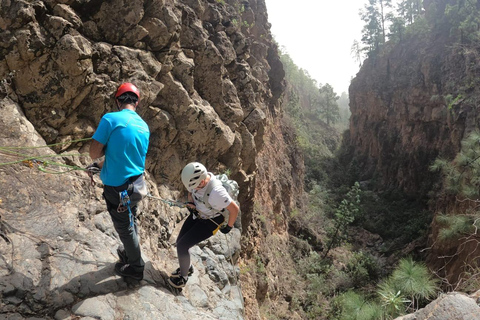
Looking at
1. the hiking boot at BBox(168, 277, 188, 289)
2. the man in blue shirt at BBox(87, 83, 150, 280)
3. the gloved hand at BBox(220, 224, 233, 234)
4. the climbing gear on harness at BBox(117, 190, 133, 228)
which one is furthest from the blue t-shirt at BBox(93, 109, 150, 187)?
the hiking boot at BBox(168, 277, 188, 289)

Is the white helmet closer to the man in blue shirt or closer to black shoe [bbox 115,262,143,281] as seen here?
the man in blue shirt

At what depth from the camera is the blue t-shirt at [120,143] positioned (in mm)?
3053

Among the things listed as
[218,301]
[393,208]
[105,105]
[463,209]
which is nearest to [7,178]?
[105,105]

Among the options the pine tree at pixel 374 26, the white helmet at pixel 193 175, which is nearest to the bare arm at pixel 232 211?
the white helmet at pixel 193 175

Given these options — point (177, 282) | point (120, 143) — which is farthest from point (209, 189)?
point (177, 282)

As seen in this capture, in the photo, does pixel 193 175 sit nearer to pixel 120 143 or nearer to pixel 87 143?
pixel 120 143

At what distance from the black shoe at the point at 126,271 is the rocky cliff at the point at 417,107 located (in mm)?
15145

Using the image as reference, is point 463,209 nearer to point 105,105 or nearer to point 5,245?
point 105,105

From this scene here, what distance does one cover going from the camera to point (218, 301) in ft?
15.6

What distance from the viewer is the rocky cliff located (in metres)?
20.4

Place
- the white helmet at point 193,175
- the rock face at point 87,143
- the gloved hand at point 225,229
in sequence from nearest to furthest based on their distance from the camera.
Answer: the rock face at point 87,143, the white helmet at point 193,175, the gloved hand at point 225,229

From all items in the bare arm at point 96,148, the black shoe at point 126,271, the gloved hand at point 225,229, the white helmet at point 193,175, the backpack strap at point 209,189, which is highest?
the bare arm at point 96,148

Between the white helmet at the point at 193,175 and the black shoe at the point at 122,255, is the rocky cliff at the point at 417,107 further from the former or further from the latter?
the black shoe at the point at 122,255

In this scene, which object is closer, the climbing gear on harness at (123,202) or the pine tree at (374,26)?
the climbing gear on harness at (123,202)
